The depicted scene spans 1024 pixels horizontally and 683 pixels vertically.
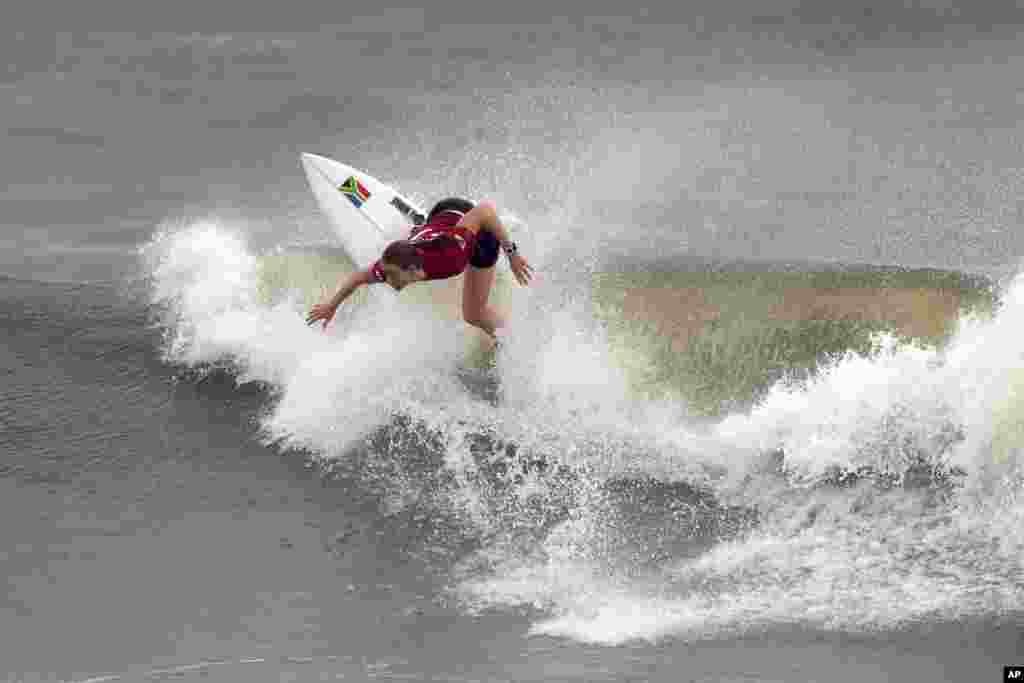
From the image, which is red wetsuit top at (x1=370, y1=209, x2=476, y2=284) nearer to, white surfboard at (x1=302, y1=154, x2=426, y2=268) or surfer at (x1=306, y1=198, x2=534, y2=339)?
surfer at (x1=306, y1=198, x2=534, y2=339)

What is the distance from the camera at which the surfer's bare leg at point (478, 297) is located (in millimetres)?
9438

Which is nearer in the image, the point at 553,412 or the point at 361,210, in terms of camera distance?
the point at 553,412

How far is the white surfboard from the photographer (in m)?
10.5

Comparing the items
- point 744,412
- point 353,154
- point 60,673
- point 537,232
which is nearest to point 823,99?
point 353,154

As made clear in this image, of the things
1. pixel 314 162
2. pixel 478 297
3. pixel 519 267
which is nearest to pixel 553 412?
pixel 478 297

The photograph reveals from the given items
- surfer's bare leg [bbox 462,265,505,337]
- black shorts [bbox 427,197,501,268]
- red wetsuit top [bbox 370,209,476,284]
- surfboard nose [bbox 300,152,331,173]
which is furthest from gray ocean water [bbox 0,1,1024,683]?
red wetsuit top [bbox 370,209,476,284]

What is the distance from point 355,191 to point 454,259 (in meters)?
2.10

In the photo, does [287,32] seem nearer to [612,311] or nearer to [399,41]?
[399,41]

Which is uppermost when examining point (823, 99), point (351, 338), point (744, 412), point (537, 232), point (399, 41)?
point (399, 41)

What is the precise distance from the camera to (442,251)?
8.91m

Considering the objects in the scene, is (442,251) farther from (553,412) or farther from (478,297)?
(553,412)

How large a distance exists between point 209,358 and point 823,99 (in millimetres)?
8783

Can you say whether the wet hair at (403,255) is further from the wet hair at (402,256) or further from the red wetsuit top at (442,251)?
the red wetsuit top at (442,251)

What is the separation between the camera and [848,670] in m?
6.81
